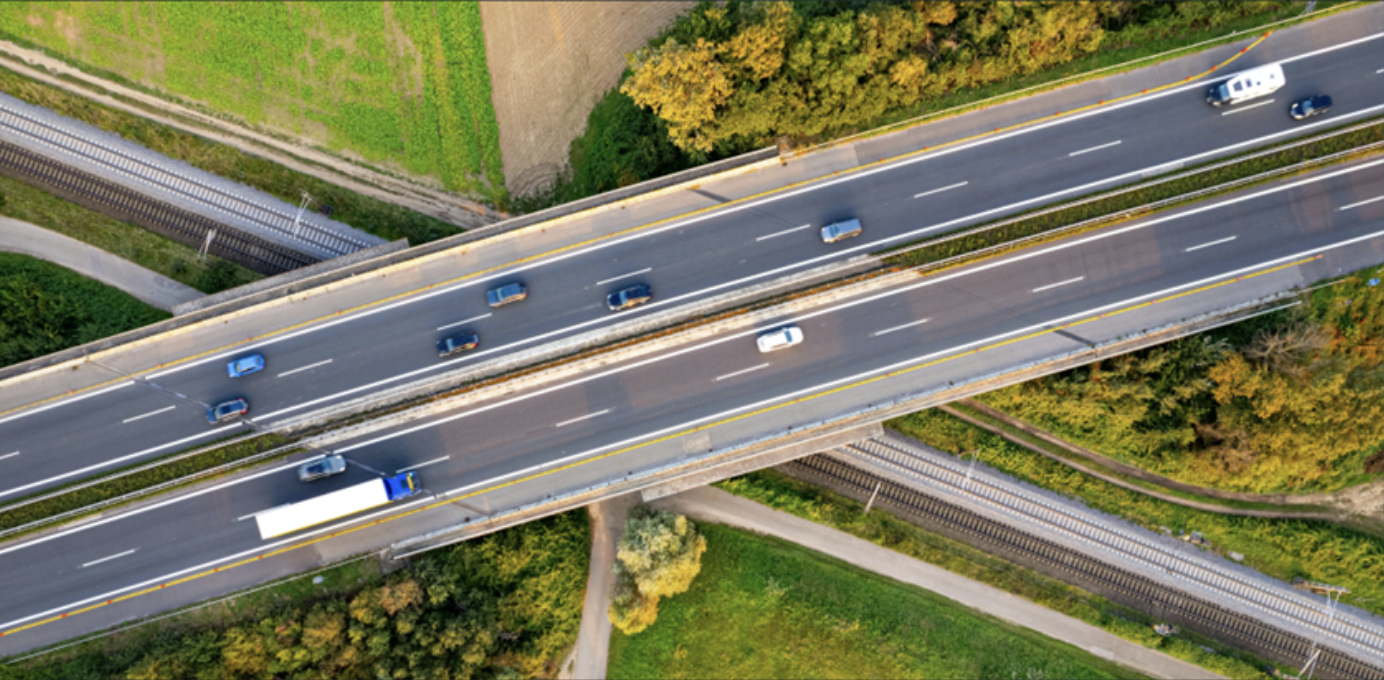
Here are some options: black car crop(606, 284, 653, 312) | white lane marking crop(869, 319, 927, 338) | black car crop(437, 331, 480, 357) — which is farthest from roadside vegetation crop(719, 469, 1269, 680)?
black car crop(437, 331, 480, 357)

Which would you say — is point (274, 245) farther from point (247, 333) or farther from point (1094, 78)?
point (1094, 78)

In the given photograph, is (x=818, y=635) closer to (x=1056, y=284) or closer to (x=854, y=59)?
(x=1056, y=284)

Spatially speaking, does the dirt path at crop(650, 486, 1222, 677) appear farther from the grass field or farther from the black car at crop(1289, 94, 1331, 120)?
the black car at crop(1289, 94, 1331, 120)

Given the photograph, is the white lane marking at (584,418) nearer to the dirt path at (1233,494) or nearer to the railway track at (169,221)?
the railway track at (169,221)

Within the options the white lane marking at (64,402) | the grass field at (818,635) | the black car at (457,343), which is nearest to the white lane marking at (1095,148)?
the grass field at (818,635)

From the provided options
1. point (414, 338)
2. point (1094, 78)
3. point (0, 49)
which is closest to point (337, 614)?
point (414, 338)

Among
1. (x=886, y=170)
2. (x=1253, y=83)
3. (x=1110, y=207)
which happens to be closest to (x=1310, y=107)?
(x=1253, y=83)
